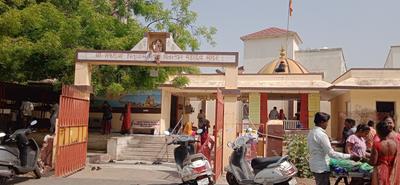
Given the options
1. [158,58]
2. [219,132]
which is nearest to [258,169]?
[219,132]

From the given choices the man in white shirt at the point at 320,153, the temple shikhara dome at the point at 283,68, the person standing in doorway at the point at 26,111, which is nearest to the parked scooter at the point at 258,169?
the man in white shirt at the point at 320,153

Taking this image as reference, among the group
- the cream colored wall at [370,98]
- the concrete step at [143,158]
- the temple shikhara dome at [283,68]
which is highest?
the temple shikhara dome at [283,68]

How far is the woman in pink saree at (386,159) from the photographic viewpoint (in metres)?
6.04

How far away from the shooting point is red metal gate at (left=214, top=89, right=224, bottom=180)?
11.2m

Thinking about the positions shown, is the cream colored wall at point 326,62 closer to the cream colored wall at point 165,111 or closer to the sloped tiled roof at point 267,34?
the sloped tiled roof at point 267,34

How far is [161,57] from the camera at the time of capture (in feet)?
39.8

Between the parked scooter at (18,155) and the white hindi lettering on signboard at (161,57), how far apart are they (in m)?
3.12

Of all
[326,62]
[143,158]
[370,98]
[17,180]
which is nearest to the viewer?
[17,180]

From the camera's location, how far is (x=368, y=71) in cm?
2045

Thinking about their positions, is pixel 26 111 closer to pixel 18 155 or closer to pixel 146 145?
pixel 146 145

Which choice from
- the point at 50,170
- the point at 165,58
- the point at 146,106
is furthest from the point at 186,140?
the point at 146,106

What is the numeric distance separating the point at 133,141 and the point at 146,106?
380 centimetres

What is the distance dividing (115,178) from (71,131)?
1675 millimetres

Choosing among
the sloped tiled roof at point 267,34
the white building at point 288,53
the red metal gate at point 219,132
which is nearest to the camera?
the red metal gate at point 219,132
